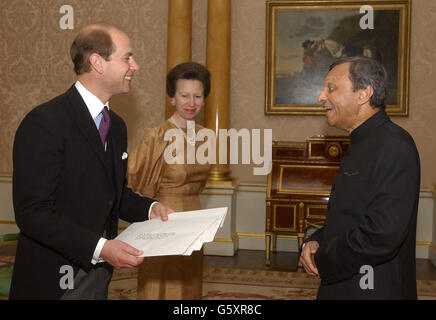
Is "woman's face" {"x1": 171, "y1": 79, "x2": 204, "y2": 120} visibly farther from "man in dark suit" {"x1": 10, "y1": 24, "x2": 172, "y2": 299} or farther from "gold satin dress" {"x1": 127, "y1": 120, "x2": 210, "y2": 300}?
"man in dark suit" {"x1": 10, "y1": 24, "x2": 172, "y2": 299}

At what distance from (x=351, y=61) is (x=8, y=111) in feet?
21.1

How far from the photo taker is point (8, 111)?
7.66 metres

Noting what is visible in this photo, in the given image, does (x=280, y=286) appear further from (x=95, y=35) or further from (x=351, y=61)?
(x=95, y=35)

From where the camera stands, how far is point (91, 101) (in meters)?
2.20

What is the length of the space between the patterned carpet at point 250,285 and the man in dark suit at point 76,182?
115 inches

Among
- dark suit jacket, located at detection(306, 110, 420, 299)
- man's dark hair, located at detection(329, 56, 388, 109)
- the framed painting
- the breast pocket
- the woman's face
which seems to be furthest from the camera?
the framed painting

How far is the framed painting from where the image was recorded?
6828 millimetres

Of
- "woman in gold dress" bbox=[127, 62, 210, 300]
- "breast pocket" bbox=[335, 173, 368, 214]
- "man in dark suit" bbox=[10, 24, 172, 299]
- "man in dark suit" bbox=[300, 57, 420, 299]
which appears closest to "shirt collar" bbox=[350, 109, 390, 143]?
"man in dark suit" bbox=[300, 57, 420, 299]

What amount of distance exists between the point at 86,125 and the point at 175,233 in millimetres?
548

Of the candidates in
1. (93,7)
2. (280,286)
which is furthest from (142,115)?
(280,286)

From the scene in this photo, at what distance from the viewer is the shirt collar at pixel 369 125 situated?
2.26m

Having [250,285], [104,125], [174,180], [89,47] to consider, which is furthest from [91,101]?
[250,285]

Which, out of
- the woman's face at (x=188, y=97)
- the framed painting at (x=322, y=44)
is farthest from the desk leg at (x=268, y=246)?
the woman's face at (x=188, y=97)

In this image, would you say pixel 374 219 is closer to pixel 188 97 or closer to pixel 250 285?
pixel 188 97
